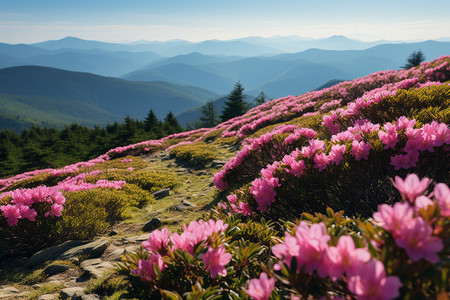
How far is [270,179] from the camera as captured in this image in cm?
304

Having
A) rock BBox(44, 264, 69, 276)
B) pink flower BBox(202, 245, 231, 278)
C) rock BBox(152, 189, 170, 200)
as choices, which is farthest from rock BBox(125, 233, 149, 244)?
rock BBox(152, 189, 170, 200)

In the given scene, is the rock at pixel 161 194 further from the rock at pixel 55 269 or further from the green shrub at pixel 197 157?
the rock at pixel 55 269

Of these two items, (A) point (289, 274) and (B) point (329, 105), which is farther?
(B) point (329, 105)

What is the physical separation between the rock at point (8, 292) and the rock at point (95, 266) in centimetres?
71

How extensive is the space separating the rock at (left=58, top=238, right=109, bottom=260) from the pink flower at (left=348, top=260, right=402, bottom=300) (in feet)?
12.7

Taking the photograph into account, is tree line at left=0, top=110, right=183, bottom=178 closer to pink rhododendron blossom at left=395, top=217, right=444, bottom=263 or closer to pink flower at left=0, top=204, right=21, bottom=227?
pink flower at left=0, top=204, right=21, bottom=227

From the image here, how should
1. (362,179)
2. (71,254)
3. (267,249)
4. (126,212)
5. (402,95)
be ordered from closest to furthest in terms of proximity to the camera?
(267,249) < (362,179) < (71,254) < (402,95) < (126,212)

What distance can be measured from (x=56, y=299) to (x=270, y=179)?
8.97 feet

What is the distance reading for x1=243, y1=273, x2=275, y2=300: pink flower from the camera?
1.33m

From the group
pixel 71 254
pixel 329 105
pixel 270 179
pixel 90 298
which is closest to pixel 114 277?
pixel 90 298

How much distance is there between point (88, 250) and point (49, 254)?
62 cm

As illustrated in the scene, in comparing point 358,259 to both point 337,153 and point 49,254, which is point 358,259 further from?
point 49,254

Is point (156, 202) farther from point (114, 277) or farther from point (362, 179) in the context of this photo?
point (362, 179)

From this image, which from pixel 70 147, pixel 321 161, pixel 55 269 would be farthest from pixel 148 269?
pixel 70 147
